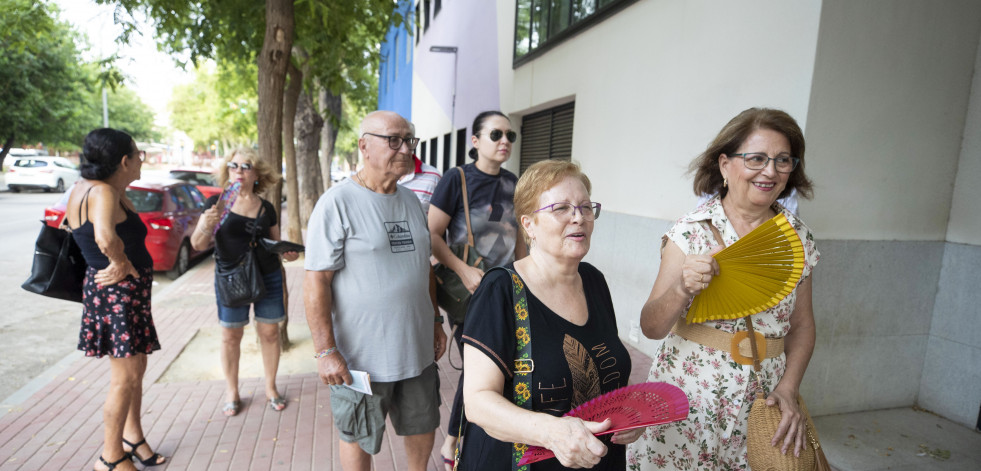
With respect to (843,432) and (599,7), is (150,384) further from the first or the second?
(599,7)

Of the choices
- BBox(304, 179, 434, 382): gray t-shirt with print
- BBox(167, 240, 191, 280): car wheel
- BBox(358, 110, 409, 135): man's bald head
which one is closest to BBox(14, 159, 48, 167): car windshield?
BBox(167, 240, 191, 280): car wheel

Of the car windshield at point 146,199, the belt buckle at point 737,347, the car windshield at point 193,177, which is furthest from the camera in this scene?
the car windshield at point 193,177

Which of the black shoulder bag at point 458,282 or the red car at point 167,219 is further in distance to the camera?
the red car at point 167,219

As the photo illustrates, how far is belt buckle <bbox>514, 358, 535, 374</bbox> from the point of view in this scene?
59.3 inches

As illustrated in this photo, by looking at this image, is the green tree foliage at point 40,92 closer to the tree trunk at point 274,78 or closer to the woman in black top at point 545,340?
the tree trunk at point 274,78

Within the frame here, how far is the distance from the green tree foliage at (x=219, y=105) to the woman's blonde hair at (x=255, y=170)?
116 inches

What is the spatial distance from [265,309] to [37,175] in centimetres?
2815

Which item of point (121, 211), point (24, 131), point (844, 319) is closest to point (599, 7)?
point (844, 319)

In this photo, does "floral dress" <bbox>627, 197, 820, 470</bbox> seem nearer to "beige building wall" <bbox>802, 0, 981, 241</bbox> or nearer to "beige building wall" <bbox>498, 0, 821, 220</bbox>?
"beige building wall" <bbox>498, 0, 821, 220</bbox>

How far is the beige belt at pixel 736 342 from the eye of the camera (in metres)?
1.92

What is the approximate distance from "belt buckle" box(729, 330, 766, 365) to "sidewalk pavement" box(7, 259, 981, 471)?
6.86 ft

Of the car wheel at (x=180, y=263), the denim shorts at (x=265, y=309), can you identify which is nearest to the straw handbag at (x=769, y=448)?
the denim shorts at (x=265, y=309)

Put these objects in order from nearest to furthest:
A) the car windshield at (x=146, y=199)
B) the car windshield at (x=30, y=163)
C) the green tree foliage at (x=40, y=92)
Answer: the car windshield at (x=146, y=199) → the car windshield at (x=30, y=163) → the green tree foliage at (x=40, y=92)

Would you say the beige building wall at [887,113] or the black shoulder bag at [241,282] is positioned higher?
the beige building wall at [887,113]
